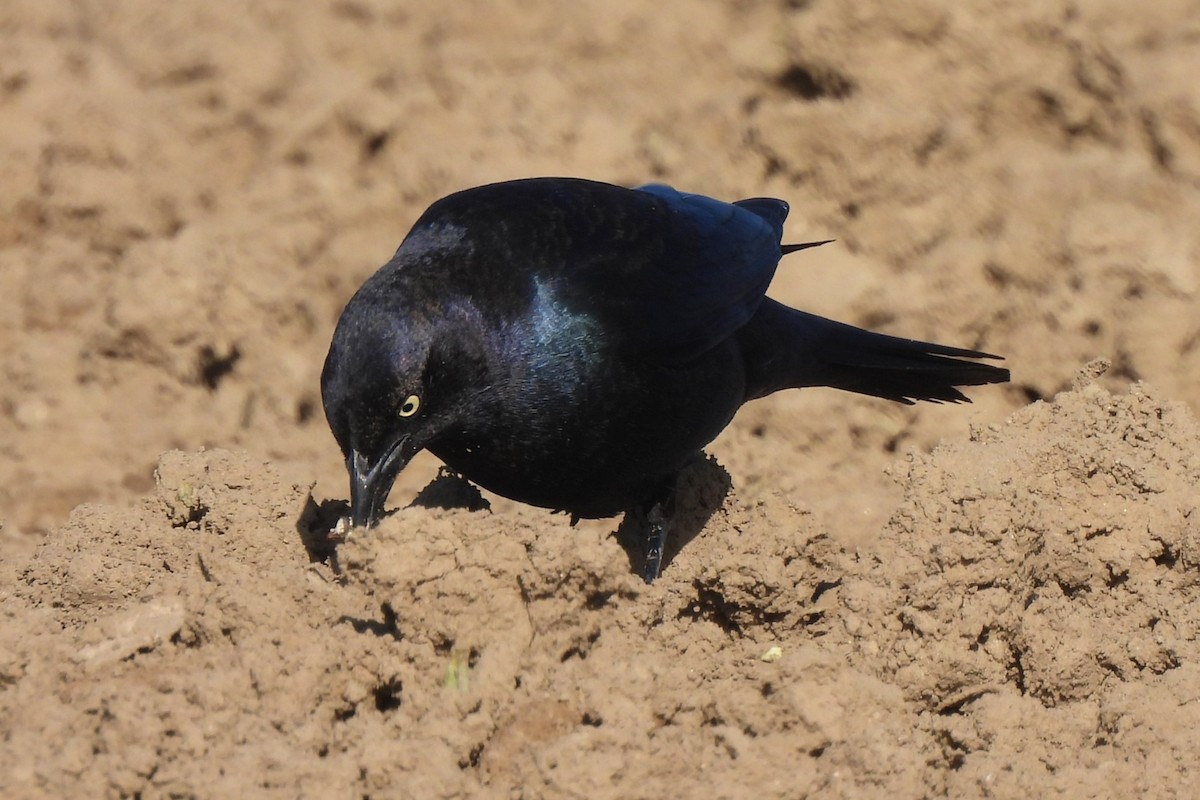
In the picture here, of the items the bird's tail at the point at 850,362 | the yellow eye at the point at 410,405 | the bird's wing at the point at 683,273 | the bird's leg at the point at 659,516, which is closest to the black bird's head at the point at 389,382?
the yellow eye at the point at 410,405

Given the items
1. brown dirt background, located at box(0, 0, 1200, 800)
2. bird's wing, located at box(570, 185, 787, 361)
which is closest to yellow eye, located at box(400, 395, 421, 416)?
brown dirt background, located at box(0, 0, 1200, 800)

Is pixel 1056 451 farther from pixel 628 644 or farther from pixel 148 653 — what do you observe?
pixel 148 653

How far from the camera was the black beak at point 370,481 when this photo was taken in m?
4.04

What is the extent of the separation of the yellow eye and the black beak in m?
0.10

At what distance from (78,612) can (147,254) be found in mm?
3253

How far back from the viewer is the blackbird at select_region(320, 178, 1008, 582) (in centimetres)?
402

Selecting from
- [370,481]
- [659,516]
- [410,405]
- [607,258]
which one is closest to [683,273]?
[607,258]

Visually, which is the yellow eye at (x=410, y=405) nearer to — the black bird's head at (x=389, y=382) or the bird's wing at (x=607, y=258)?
the black bird's head at (x=389, y=382)

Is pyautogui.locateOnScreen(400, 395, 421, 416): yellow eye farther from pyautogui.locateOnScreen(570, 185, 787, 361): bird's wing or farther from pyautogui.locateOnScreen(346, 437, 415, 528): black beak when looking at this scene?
pyautogui.locateOnScreen(570, 185, 787, 361): bird's wing

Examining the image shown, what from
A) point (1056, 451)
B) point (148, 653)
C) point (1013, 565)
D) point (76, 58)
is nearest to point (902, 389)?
point (1056, 451)

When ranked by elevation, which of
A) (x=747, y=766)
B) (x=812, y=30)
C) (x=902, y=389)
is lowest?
(x=902, y=389)

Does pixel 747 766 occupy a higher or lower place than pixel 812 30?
higher

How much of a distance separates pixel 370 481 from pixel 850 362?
2.26 meters

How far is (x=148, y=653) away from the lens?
11.4ft
